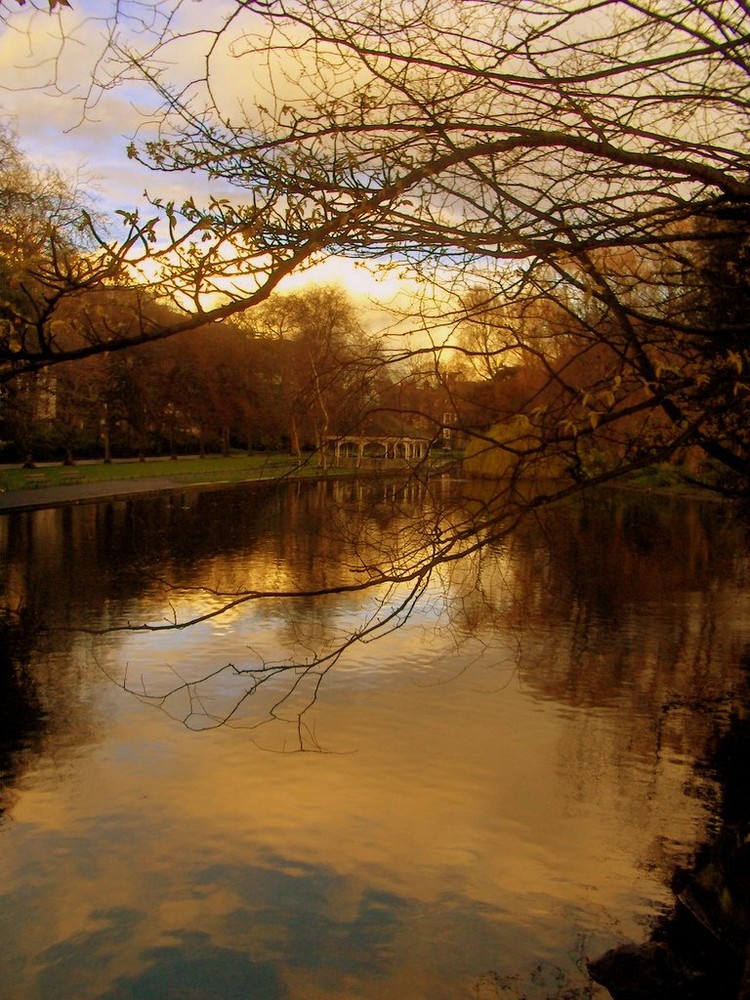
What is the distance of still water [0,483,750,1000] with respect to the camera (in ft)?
21.3

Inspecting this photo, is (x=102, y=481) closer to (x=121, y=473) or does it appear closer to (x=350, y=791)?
(x=121, y=473)

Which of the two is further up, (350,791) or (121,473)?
(121,473)

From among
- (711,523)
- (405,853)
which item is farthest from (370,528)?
(711,523)

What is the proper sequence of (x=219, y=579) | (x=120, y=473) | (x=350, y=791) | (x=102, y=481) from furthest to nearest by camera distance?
1. (x=120, y=473)
2. (x=102, y=481)
3. (x=219, y=579)
4. (x=350, y=791)

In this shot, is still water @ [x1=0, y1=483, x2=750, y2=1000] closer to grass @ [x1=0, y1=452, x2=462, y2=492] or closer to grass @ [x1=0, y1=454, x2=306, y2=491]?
grass @ [x1=0, y1=452, x2=462, y2=492]

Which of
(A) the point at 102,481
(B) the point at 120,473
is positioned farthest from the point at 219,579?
(B) the point at 120,473

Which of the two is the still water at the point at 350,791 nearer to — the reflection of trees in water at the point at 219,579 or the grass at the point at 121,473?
the reflection of trees in water at the point at 219,579

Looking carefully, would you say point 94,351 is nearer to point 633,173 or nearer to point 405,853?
point 633,173

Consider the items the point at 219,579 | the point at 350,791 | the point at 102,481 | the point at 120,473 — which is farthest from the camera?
the point at 120,473

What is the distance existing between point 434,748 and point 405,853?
212 centimetres

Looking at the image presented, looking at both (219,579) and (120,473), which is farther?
(120,473)

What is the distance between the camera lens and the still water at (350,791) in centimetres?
649

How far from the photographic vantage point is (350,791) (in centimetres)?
902

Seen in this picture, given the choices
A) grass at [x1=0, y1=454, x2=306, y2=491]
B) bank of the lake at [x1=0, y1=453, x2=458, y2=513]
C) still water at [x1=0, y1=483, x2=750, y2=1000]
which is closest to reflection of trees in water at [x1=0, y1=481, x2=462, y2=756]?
still water at [x1=0, y1=483, x2=750, y2=1000]
